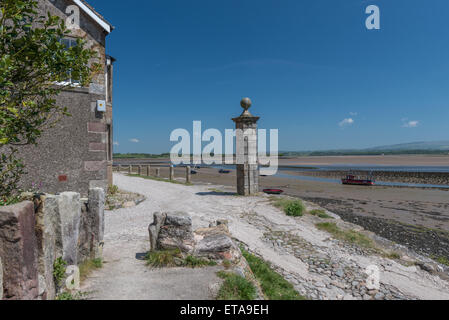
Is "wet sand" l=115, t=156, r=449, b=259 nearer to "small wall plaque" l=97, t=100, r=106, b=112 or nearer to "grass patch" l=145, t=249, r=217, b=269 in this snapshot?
"grass patch" l=145, t=249, r=217, b=269

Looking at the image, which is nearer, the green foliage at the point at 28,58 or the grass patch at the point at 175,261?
the green foliage at the point at 28,58

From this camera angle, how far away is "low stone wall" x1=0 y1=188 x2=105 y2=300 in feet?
8.66

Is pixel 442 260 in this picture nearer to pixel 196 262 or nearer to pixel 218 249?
pixel 218 249

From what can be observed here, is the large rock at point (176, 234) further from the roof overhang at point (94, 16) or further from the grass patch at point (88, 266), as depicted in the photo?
the roof overhang at point (94, 16)

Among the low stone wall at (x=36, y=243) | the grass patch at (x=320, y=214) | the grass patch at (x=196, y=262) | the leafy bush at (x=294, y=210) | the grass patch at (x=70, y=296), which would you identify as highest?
the low stone wall at (x=36, y=243)

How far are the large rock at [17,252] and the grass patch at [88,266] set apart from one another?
148cm

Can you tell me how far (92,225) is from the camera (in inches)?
191

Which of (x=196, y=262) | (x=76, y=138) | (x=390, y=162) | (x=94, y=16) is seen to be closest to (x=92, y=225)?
(x=196, y=262)

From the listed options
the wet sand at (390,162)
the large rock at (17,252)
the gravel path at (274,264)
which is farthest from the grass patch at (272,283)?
the wet sand at (390,162)

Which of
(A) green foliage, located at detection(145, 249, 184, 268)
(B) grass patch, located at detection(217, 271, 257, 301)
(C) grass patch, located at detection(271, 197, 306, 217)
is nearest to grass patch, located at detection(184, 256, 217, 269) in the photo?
(A) green foliage, located at detection(145, 249, 184, 268)

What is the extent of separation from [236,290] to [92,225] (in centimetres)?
310

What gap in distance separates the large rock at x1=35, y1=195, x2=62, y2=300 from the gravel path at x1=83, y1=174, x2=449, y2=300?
71cm

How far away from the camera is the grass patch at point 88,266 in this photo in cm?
425
